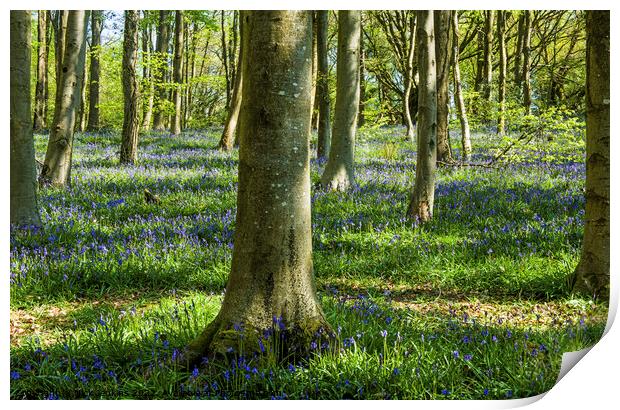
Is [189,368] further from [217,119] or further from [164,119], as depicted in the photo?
[217,119]

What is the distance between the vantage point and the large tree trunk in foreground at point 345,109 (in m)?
7.66

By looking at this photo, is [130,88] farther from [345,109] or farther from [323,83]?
[345,109]

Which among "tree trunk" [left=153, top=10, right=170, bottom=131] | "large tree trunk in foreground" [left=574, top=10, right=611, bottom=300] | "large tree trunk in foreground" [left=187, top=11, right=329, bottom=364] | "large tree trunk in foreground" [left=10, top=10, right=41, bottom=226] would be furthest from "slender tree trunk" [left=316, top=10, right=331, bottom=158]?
"large tree trunk in foreground" [left=187, top=11, right=329, bottom=364]

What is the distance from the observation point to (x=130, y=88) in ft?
32.0

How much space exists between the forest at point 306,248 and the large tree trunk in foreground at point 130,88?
0.21 ft

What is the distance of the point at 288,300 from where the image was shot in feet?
9.86

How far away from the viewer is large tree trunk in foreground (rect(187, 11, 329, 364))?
2.85 meters

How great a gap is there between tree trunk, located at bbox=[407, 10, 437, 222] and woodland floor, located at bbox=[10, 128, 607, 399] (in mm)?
257

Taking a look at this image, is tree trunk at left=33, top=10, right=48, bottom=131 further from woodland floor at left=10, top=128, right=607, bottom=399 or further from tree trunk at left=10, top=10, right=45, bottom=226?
tree trunk at left=10, top=10, right=45, bottom=226

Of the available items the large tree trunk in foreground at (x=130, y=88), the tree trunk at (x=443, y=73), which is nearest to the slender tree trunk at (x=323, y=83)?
the tree trunk at (x=443, y=73)

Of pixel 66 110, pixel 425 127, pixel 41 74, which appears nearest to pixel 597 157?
pixel 425 127

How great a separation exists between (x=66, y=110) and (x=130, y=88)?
2771 mm

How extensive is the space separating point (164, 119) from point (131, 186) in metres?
15.2

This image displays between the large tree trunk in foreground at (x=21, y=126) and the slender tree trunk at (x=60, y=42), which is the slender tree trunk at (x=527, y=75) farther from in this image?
the slender tree trunk at (x=60, y=42)
